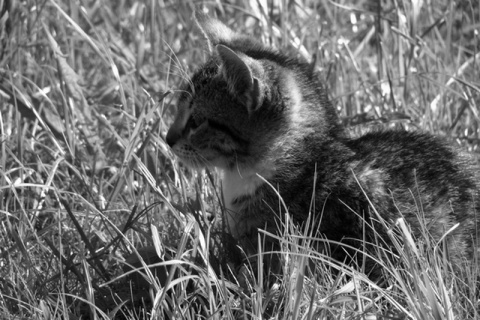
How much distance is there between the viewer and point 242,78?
3264 millimetres

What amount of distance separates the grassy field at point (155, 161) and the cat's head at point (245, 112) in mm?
142

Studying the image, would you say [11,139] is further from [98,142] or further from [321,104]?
[321,104]

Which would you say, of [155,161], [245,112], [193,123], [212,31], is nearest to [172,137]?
[193,123]

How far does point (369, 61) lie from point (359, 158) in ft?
7.25

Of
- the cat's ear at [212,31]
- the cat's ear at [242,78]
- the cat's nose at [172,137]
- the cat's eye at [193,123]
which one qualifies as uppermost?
the cat's ear at [212,31]

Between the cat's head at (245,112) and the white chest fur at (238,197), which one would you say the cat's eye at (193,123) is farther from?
the white chest fur at (238,197)

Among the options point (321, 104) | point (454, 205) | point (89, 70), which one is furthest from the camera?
point (89, 70)

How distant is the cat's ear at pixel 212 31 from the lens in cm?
381

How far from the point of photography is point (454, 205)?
319 centimetres

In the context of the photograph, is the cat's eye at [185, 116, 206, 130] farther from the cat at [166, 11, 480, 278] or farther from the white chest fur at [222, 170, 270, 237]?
the white chest fur at [222, 170, 270, 237]

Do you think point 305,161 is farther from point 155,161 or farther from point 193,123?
point 155,161

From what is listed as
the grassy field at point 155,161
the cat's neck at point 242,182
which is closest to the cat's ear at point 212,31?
the grassy field at point 155,161

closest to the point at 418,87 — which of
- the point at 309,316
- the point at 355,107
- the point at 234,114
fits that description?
the point at 355,107

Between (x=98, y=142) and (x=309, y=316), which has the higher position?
(x=98, y=142)
